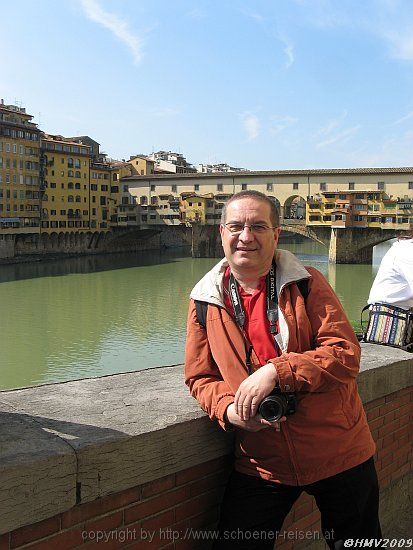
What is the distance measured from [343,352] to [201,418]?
1.42ft

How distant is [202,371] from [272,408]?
252 mm

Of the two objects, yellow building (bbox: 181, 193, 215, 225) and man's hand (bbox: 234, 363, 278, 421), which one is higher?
yellow building (bbox: 181, 193, 215, 225)

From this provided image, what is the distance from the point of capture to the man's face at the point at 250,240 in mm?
1570

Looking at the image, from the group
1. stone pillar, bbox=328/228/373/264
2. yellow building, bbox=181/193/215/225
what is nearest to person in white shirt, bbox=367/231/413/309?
stone pillar, bbox=328/228/373/264

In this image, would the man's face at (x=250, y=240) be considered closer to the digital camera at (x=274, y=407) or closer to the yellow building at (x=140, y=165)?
the digital camera at (x=274, y=407)

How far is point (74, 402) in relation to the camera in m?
1.70

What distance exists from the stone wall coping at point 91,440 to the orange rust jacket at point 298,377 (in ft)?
0.38

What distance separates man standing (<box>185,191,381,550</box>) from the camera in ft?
4.72

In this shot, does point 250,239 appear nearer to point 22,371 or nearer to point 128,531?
point 128,531

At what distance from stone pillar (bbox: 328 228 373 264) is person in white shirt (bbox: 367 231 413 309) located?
3468cm

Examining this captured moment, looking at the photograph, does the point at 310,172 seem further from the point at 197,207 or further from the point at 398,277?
the point at 398,277

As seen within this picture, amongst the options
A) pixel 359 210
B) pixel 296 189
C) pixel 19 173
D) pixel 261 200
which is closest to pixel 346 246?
pixel 359 210

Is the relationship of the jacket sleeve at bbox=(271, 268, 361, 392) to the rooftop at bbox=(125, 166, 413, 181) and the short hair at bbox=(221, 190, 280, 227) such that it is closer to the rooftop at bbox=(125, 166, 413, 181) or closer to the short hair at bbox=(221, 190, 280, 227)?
the short hair at bbox=(221, 190, 280, 227)

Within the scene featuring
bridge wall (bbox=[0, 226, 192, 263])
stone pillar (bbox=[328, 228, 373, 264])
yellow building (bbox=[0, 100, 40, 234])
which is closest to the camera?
stone pillar (bbox=[328, 228, 373, 264])
